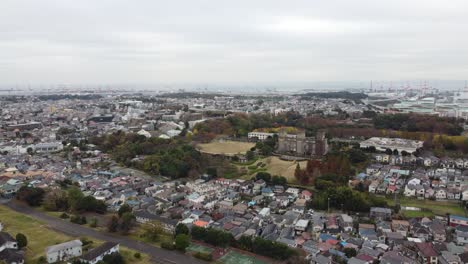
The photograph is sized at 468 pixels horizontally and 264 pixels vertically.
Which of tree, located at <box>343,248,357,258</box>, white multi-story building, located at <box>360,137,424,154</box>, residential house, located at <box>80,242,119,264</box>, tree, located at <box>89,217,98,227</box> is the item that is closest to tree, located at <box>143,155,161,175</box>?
tree, located at <box>89,217,98,227</box>

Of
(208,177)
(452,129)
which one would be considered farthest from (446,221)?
(452,129)

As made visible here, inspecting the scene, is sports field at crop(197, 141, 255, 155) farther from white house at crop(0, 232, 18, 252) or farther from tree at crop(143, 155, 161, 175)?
white house at crop(0, 232, 18, 252)

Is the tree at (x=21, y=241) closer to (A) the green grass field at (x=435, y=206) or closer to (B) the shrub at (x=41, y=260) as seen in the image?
(B) the shrub at (x=41, y=260)

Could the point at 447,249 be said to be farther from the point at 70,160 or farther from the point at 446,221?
the point at 70,160

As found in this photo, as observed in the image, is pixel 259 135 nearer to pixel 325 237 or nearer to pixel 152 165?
pixel 152 165

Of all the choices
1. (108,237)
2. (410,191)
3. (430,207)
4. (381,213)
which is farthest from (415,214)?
(108,237)
